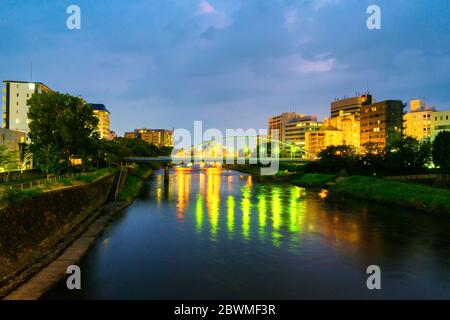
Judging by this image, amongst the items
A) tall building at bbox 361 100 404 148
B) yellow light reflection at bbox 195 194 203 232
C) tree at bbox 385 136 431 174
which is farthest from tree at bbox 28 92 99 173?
tall building at bbox 361 100 404 148

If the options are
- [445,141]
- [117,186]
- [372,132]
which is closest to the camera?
[117,186]

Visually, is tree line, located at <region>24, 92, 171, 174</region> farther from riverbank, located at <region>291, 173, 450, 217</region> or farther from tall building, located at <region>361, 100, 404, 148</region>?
tall building, located at <region>361, 100, 404, 148</region>

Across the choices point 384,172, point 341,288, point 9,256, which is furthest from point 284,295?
point 384,172

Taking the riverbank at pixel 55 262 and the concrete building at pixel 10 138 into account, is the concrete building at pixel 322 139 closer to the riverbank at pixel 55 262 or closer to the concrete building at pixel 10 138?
the concrete building at pixel 10 138

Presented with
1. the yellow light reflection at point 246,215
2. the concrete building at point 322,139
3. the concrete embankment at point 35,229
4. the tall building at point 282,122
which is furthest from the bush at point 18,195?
the tall building at point 282,122

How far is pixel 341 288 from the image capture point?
15258 mm

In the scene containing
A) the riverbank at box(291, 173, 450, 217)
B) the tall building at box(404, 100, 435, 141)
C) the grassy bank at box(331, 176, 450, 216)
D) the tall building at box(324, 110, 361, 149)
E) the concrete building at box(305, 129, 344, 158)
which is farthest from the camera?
the concrete building at box(305, 129, 344, 158)

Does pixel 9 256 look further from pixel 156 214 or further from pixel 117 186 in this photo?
pixel 117 186

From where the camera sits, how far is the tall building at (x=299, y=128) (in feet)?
479

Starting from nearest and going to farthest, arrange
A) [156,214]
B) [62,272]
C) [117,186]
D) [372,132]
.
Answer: [62,272]
[156,214]
[117,186]
[372,132]

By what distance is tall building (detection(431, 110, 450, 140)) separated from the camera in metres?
77.7

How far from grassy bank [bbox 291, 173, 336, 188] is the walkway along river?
891 inches

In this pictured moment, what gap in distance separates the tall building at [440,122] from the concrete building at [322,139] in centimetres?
3939
